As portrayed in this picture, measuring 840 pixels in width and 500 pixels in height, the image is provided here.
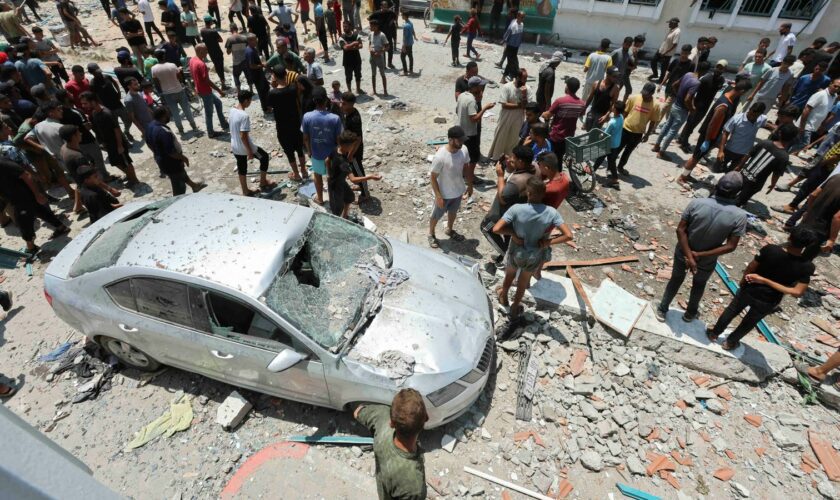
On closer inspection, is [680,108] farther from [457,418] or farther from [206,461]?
[206,461]

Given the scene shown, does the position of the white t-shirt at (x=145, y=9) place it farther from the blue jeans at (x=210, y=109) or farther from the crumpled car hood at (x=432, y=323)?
the crumpled car hood at (x=432, y=323)

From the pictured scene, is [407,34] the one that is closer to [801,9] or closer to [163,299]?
[163,299]

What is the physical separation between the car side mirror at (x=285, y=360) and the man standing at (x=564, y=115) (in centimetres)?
590

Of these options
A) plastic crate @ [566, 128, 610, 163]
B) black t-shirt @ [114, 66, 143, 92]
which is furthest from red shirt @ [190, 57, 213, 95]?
plastic crate @ [566, 128, 610, 163]

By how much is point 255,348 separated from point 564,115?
20.2ft

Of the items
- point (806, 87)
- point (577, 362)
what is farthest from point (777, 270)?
point (806, 87)

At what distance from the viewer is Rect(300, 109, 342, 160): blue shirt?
6125mm

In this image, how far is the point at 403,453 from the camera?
8.73 feet

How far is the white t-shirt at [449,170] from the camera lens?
215 inches

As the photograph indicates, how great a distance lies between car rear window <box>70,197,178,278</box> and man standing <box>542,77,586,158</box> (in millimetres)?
6060

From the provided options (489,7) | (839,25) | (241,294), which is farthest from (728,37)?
(241,294)

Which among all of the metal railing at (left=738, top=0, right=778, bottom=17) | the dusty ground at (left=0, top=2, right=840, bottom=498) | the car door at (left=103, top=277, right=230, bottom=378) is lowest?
the dusty ground at (left=0, top=2, right=840, bottom=498)

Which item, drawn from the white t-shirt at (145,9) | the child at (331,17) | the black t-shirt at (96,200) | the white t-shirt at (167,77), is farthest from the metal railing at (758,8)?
the white t-shirt at (145,9)

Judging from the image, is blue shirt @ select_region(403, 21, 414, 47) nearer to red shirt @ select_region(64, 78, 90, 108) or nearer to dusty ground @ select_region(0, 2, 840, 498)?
red shirt @ select_region(64, 78, 90, 108)
